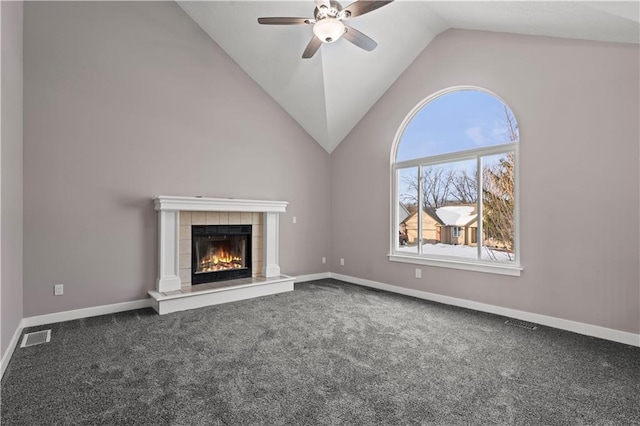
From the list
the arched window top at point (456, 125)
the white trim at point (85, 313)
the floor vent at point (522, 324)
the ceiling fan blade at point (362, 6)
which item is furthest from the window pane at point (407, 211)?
the white trim at point (85, 313)

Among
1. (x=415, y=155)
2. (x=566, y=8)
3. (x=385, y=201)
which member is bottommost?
(x=385, y=201)

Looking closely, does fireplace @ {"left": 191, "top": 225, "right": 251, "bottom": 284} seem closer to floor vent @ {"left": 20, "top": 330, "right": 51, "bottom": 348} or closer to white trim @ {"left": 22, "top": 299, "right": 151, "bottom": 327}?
white trim @ {"left": 22, "top": 299, "right": 151, "bottom": 327}

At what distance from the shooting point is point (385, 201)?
5.11m

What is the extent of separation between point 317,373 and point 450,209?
301cm

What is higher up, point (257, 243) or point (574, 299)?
point (257, 243)

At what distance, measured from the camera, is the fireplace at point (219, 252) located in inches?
176

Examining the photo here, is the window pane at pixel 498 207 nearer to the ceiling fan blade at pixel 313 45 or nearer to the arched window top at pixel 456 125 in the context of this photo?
the arched window top at pixel 456 125

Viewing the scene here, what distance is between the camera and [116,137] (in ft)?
12.7

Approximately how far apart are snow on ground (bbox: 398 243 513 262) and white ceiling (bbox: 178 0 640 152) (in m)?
2.36

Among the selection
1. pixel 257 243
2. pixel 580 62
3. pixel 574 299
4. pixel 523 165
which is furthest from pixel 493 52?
pixel 257 243

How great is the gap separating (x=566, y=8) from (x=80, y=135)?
503 cm

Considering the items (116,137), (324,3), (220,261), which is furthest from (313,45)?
(220,261)

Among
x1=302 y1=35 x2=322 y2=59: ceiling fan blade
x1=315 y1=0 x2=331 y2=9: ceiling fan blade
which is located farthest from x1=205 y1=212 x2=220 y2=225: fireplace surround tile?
x1=315 y1=0 x2=331 y2=9: ceiling fan blade

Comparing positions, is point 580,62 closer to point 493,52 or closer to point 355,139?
point 493,52
